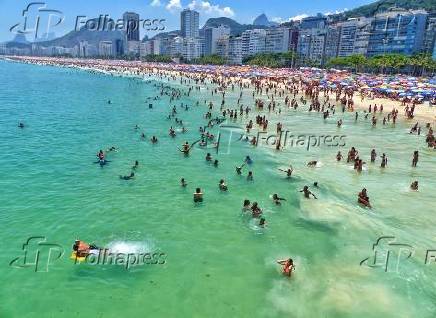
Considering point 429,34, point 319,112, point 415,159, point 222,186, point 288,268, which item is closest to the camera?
point 288,268

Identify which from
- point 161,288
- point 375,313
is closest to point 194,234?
point 161,288

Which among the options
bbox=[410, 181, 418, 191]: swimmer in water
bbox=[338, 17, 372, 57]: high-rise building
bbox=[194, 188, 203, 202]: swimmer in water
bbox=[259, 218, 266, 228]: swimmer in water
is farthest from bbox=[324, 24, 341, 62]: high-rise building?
bbox=[259, 218, 266, 228]: swimmer in water

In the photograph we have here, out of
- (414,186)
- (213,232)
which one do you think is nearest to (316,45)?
(414,186)

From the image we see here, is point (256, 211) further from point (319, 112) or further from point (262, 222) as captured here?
point (319, 112)

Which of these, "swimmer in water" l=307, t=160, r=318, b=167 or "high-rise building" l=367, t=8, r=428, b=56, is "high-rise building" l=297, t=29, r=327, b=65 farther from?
"swimmer in water" l=307, t=160, r=318, b=167

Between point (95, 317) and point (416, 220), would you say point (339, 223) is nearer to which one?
point (416, 220)

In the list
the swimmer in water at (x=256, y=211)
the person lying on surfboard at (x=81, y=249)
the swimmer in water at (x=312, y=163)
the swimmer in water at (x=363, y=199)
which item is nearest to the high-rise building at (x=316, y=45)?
the swimmer in water at (x=312, y=163)
